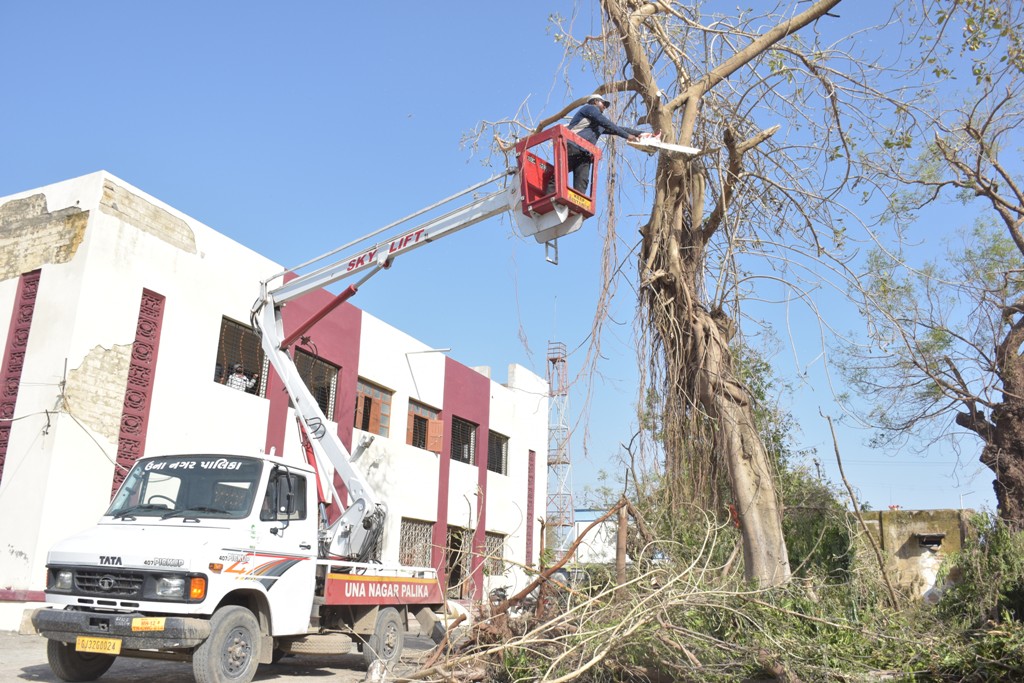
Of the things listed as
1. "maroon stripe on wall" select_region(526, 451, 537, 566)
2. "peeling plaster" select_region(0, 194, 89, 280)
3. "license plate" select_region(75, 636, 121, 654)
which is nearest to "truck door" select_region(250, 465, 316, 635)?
"license plate" select_region(75, 636, 121, 654)

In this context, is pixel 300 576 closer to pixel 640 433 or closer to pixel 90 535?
pixel 90 535

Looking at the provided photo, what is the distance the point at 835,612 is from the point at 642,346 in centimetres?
306

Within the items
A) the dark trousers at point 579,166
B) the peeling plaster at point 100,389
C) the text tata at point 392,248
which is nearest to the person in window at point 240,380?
the peeling plaster at point 100,389

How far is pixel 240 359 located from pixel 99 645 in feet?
31.6

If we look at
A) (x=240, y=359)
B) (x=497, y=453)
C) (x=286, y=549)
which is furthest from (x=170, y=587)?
(x=497, y=453)

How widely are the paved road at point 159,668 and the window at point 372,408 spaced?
8737 millimetres

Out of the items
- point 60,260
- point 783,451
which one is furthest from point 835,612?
point 60,260

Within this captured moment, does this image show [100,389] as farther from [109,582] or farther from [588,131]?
[588,131]

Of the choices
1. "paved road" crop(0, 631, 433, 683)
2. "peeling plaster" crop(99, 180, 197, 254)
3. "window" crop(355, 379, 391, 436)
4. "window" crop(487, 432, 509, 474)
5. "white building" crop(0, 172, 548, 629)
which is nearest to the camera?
"paved road" crop(0, 631, 433, 683)

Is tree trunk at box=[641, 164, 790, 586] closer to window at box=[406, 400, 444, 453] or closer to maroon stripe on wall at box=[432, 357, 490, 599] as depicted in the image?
maroon stripe on wall at box=[432, 357, 490, 599]

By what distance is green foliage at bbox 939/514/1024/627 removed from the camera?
23.1ft

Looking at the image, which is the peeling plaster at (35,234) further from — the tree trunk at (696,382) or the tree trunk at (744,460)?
the tree trunk at (744,460)

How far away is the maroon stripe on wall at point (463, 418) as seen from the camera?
881 inches

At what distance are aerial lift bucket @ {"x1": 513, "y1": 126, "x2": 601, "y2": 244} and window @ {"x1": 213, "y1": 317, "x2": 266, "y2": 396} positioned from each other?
8387 millimetres
